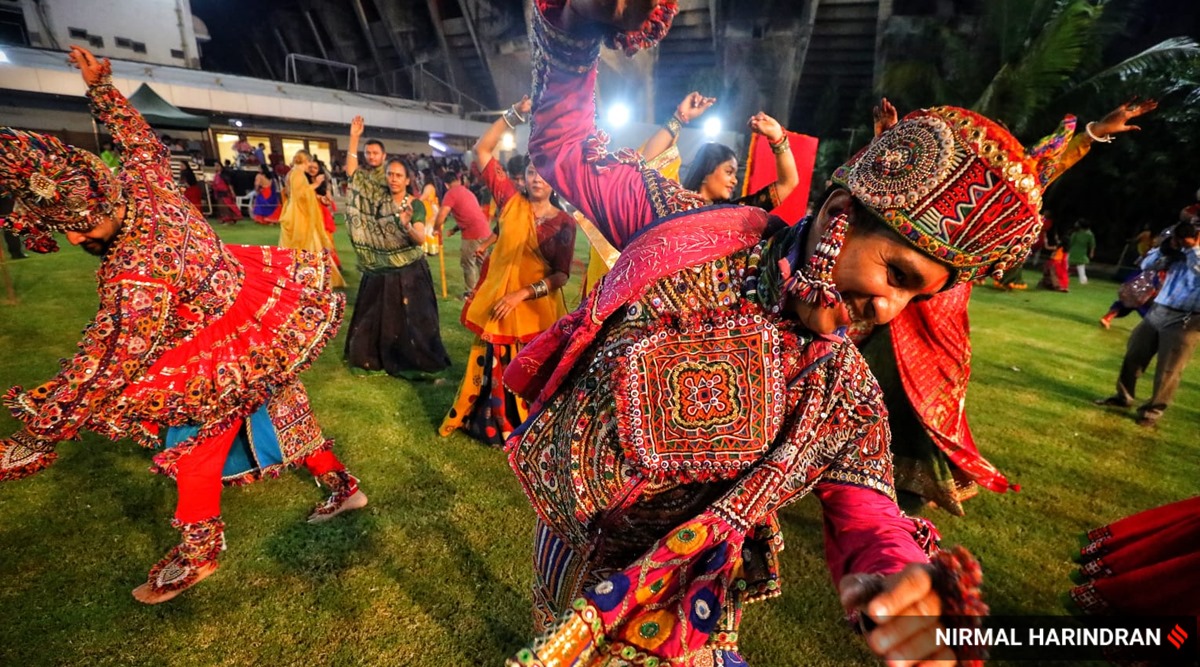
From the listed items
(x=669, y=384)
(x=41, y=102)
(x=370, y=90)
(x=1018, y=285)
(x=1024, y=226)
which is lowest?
(x=1018, y=285)

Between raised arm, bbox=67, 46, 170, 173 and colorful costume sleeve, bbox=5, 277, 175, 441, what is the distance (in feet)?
2.27

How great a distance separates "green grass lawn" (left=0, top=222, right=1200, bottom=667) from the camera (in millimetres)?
2441

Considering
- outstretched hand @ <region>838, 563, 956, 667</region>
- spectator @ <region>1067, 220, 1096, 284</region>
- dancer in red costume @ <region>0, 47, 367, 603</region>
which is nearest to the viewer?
outstretched hand @ <region>838, 563, 956, 667</region>

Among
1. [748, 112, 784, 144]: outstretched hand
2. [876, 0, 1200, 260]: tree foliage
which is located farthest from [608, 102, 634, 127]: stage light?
[748, 112, 784, 144]: outstretched hand

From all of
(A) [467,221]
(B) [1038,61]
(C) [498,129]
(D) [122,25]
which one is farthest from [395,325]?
(D) [122,25]

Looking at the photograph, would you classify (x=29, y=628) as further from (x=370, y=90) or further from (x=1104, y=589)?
(x=370, y=90)

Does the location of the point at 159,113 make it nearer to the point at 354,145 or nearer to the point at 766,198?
the point at 354,145

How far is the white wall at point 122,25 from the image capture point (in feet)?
71.4

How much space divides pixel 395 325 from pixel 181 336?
3125mm

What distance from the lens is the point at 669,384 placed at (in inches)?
45.5

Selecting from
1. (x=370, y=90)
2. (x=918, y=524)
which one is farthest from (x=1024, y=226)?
(x=370, y=90)

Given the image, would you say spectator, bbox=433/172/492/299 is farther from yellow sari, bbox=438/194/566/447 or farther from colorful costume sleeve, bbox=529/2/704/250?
colorful costume sleeve, bbox=529/2/704/250

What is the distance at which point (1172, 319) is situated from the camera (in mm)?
5098

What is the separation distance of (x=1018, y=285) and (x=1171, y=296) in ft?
32.1
